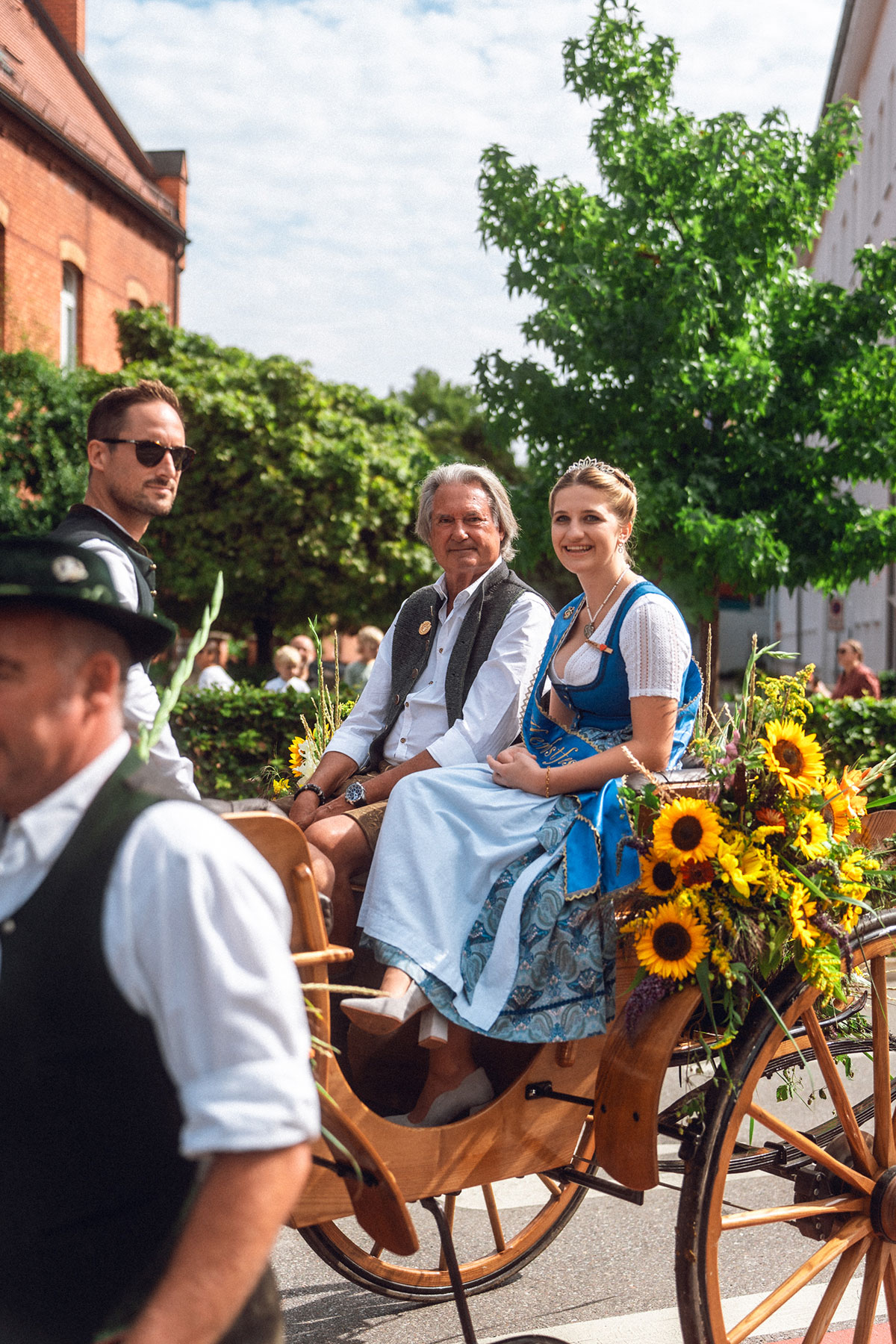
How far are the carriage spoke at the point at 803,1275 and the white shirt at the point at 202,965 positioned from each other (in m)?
1.57

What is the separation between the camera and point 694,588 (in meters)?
10.5

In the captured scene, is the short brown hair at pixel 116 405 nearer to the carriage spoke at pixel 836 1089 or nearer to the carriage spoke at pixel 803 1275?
the carriage spoke at pixel 836 1089

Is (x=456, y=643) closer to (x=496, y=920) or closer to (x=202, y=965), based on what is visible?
(x=496, y=920)

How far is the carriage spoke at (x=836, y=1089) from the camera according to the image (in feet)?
8.08

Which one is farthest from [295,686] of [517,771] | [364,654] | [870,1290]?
[870,1290]

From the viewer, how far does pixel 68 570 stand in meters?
1.16

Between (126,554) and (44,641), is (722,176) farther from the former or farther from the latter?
(44,641)


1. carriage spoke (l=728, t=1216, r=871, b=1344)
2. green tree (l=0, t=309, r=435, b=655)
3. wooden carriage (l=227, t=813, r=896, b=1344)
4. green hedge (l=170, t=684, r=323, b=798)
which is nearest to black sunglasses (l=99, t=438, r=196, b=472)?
wooden carriage (l=227, t=813, r=896, b=1344)

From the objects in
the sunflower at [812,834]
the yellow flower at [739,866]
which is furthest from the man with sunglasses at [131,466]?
the sunflower at [812,834]

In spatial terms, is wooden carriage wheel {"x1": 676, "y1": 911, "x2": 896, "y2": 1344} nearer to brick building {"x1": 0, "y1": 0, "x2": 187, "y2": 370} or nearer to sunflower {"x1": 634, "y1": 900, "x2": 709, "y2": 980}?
sunflower {"x1": 634, "y1": 900, "x2": 709, "y2": 980}

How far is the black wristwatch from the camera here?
312cm

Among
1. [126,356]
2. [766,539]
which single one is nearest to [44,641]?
[766,539]

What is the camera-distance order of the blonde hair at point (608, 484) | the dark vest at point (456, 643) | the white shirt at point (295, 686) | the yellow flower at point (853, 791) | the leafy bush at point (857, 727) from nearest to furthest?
1. the yellow flower at point (853, 791)
2. the blonde hair at point (608, 484)
3. the dark vest at point (456, 643)
4. the leafy bush at point (857, 727)
5. the white shirt at point (295, 686)

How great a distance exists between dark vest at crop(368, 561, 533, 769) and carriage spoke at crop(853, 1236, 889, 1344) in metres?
1.53
